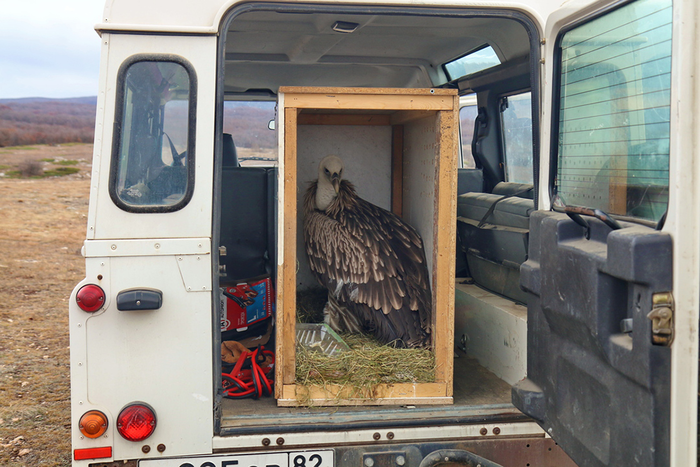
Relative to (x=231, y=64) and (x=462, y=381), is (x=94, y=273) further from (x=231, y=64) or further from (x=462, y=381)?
(x=231, y=64)

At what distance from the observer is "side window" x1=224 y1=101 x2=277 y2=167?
5.14 metres

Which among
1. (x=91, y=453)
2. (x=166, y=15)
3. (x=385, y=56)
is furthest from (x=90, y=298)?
(x=385, y=56)

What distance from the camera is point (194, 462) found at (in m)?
2.62

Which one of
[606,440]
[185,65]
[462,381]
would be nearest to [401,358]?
[462,381]

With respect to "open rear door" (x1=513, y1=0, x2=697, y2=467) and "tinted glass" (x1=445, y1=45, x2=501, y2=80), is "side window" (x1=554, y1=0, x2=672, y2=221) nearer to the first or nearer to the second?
"open rear door" (x1=513, y1=0, x2=697, y2=467)

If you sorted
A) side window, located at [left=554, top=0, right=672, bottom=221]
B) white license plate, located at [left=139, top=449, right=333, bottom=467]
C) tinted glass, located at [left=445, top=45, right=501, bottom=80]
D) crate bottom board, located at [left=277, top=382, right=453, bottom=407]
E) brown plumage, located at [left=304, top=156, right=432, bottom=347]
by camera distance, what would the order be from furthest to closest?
tinted glass, located at [left=445, top=45, right=501, bottom=80], brown plumage, located at [left=304, top=156, right=432, bottom=347], crate bottom board, located at [left=277, top=382, right=453, bottom=407], white license plate, located at [left=139, top=449, right=333, bottom=467], side window, located at [left=554, top=0, right=672, bottom=221]

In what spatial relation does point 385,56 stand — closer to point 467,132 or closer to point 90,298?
point 467,132

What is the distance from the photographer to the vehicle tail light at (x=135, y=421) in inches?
100.0

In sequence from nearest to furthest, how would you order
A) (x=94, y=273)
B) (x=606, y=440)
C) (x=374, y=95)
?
(x=606, y=440), (x=94, y=273), (x=374, y=95)

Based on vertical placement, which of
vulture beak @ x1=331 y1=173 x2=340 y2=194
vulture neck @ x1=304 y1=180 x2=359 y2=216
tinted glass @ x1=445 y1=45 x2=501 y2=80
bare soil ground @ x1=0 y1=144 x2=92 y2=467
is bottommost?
bare soil ground @ x1=0 y1=144 x2=92 y2=467

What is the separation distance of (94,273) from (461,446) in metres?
1.76

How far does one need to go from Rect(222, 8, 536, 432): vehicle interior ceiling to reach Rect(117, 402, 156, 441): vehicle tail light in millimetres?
333

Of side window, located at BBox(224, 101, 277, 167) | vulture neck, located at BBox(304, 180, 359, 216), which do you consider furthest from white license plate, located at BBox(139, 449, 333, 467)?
side window, located at BBox(224, 101, 277, 167)

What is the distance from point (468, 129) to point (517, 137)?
0.67m
